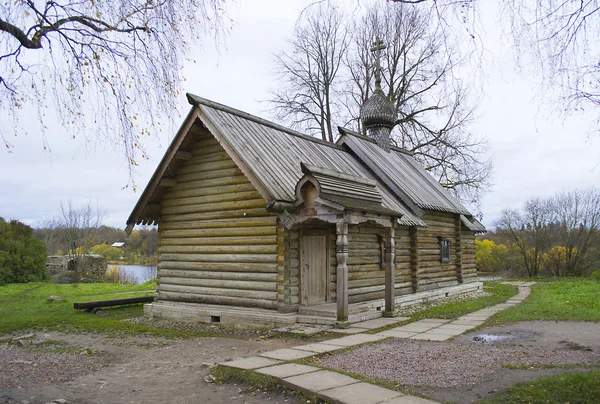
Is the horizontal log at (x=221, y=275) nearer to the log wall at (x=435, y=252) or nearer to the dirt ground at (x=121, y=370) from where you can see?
the dirt ground at (x=121, y=370)

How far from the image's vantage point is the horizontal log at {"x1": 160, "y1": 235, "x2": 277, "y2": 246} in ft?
39.6

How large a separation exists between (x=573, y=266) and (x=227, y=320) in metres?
28.2

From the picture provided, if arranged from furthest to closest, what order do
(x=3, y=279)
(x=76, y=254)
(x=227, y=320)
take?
(x=76, y=254)
(x=3, y=279)
(x=227, y=320)

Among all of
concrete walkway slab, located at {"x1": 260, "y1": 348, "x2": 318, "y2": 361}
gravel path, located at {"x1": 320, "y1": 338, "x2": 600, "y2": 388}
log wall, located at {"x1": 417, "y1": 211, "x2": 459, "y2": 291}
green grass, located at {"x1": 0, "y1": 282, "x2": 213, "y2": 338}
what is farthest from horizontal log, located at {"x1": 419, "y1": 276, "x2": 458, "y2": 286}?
concrete walkway slab, located at {"x1": 260, "y1": 348, "x2": 318, "y2": 361}

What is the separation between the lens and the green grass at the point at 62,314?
39.9 feet

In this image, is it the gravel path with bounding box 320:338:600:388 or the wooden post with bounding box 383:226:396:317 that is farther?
the wooden post with bounding box 383:226:396:317

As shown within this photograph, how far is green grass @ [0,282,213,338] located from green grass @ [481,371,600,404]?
7564 mm

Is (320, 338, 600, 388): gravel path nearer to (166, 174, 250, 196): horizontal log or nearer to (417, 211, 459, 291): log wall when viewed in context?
(166, 174, 250, 196): horizontal log

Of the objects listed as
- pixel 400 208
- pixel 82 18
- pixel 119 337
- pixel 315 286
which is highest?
pixel 82 18

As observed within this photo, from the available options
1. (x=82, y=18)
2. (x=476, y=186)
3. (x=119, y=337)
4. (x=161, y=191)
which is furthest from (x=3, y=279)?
(x=476, y=186)

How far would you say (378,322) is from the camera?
11797mm

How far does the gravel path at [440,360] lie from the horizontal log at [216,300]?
12.1ft

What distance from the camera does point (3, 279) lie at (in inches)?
1026

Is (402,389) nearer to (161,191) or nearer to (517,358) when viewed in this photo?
(517,358)
